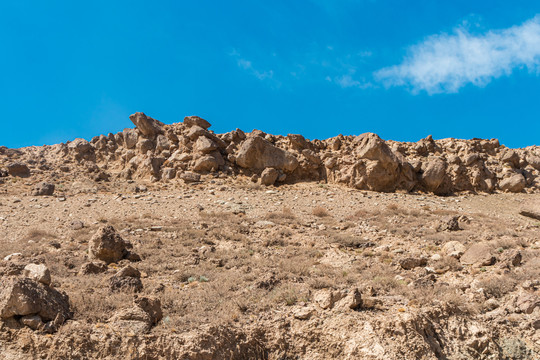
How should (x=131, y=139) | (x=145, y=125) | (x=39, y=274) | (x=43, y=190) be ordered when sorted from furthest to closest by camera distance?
(x=131, y=139) < (x=145, y=125) < (x=43, y=190) < (x=39, y=274)

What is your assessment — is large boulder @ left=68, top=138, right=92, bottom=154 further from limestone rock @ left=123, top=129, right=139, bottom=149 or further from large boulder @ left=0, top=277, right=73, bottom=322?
large boulder @ left=0, top=277, right=73, bottom=322

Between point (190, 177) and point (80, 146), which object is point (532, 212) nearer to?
point (190, 177)

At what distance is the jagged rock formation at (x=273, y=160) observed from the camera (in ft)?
71.8

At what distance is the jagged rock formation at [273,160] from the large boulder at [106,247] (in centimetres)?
1118

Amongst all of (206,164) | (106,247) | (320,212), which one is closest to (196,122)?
(206,164)

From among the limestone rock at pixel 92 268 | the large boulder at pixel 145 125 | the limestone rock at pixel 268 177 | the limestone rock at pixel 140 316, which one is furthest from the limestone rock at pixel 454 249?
the large boulder at pixel 145 125

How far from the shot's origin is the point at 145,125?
24484mm

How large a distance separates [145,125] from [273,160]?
8.37 m

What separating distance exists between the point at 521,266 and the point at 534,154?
83.1 feet

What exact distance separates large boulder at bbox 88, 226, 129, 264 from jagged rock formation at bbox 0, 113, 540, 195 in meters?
11.2

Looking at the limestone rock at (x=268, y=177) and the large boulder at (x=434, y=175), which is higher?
the large boulder at (x=434, y=175)

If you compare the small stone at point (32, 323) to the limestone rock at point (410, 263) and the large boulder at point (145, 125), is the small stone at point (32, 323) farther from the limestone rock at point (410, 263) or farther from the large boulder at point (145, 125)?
the large boulder at point (145, 125)

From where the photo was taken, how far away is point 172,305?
664 cm

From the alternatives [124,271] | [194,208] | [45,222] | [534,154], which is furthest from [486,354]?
[534,154]
